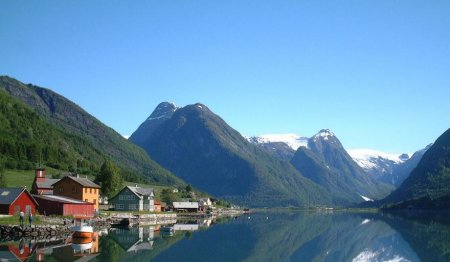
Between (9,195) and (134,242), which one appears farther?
(9,195)

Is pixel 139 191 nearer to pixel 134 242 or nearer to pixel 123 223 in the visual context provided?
pixel 123 223

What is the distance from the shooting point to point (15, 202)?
7912 cm

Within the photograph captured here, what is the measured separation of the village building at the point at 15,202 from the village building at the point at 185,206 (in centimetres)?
10492

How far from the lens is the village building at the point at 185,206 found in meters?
186

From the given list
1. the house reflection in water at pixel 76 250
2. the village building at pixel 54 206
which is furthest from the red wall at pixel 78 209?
the house reflection in water at pixel 76 250

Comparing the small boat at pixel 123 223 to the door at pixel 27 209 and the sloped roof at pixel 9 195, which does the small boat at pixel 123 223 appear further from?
the sloped roof at pixel 9 195

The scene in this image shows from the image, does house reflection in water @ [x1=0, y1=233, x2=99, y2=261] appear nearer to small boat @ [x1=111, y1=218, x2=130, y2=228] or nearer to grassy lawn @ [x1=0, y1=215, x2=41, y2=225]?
grassy lawn @ [x1=0, y1=215, x2=41, y2=225]

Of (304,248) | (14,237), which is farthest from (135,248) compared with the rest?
(304,248)

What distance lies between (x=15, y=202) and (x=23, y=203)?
5.06ft

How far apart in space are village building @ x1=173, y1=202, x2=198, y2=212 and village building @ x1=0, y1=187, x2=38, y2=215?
104922 mm

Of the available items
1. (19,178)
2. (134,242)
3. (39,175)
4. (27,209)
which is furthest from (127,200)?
(134,242)

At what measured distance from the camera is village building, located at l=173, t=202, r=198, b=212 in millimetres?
185625

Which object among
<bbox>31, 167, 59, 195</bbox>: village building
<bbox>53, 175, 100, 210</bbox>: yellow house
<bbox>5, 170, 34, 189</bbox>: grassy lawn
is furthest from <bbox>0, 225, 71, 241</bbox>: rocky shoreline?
<bbox>5, 170, 34, 189</bbox>: grassy lawn

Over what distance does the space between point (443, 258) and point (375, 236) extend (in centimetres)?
3793
